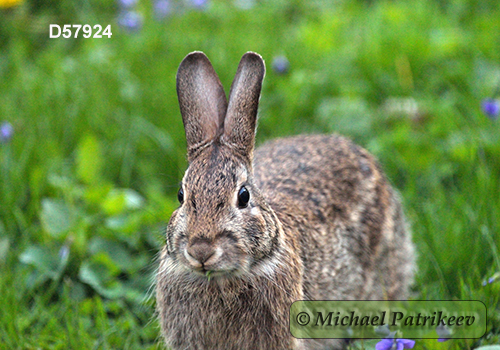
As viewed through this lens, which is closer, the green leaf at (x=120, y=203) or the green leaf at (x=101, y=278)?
the green leaf at (x=101, y=278)

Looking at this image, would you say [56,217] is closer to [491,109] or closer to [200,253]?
[200,253]

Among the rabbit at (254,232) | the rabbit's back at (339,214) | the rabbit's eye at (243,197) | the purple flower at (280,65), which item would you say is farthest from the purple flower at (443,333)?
the purple flower at (280,65)

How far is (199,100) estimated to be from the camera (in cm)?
313

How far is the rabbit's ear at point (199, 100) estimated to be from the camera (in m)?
3.09

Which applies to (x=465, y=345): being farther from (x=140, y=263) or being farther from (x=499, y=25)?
(x=499, y=25)

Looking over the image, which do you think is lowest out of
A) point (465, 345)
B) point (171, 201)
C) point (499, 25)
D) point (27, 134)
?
point (465, 345)

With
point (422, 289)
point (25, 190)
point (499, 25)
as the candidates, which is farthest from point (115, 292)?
point (499, 25)

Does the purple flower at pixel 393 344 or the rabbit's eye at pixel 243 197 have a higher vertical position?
the rabbit's eye at pixel 243 197

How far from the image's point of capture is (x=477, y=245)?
149 inches

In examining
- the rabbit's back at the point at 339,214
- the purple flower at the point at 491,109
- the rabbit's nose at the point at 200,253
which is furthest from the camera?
the purple flower at the point at 491,109

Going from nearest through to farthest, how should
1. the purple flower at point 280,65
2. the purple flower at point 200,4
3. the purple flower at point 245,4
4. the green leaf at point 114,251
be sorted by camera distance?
the green leaf at point 114,251 < the purple flower at point 280,65 < the purple flower at point 200,4 < the purple flower at point 245,4

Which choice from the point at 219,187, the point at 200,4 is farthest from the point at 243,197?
the point at 200,4

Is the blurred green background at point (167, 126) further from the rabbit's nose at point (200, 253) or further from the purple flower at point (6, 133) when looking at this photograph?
the rabbit's nose at point (200, 253)

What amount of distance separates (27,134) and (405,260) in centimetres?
296
